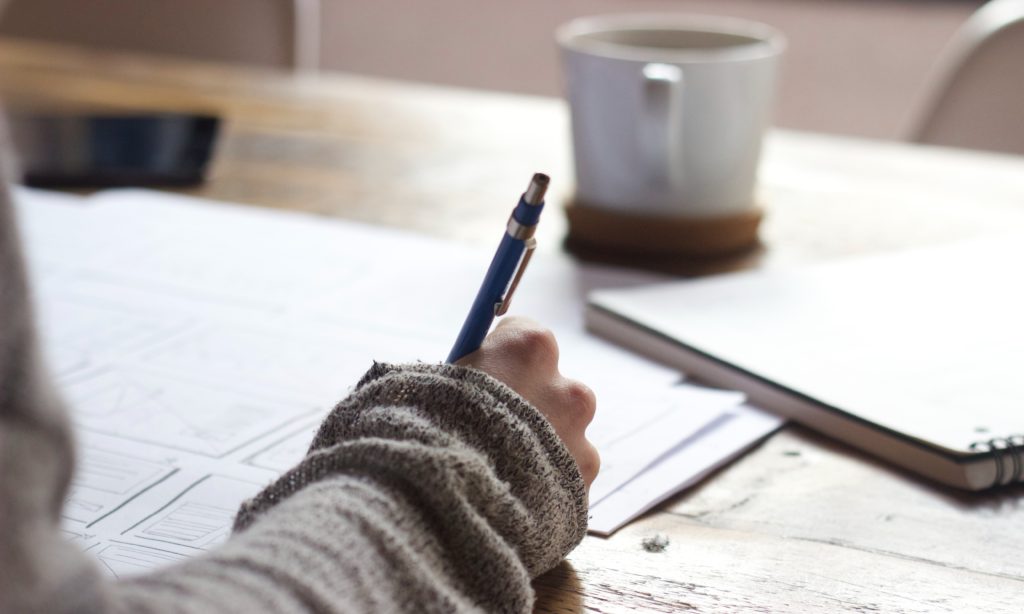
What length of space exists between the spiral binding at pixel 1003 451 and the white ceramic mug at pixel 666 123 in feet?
1.08

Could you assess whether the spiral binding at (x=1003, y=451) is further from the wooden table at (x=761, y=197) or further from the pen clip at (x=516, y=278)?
the pen clip at (x=516, y=278)

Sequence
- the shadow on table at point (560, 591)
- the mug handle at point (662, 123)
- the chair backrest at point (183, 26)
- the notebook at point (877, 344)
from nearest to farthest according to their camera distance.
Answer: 1. the shadow on table at point (560, 591)
2. the notebook at point (877, 344)
3. the mug handle at point (662, 123)
4. the chair backrest at point (183, 26)

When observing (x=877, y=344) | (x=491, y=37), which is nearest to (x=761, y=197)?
(x=877, y=344)

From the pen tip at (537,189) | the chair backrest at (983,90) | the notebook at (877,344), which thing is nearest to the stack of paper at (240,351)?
the notebook at (877,344)

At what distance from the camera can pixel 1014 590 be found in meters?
0.41

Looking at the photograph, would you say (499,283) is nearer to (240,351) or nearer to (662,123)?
(240,351)

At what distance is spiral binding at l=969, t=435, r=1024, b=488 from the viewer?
0.47m

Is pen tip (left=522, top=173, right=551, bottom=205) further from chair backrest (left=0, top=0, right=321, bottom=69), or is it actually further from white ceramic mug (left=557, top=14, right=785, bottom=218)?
chair backrest (left=0, top=0, right=321, bottom=69)

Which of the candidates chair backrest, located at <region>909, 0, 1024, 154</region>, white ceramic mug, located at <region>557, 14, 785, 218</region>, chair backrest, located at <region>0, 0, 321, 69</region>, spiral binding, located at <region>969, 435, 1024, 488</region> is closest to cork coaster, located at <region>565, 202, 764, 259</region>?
white ceramic mug, located at <region>557, 14, 785, 218</region>

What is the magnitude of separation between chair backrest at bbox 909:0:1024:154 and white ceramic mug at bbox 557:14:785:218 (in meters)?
0.45

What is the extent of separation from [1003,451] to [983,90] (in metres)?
0.80

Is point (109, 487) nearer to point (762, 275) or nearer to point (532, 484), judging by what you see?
point (532, 484)

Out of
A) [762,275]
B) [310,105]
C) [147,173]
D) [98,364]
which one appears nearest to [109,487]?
[98,364]

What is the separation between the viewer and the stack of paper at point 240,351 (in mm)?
458
